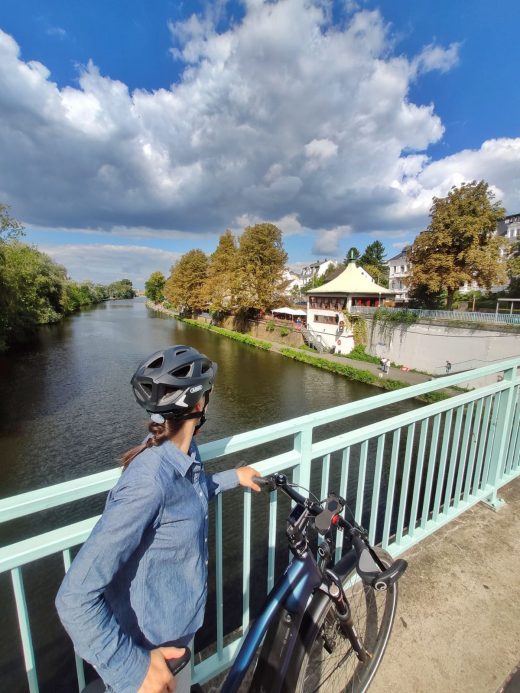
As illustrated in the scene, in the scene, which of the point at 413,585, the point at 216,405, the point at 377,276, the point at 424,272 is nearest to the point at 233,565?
the point at 413,585

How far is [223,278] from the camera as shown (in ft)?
126

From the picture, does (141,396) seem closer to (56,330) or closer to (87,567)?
(87,567)

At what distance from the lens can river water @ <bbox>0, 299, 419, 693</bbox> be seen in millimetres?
6625

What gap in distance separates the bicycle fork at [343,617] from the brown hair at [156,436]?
95 centimetres

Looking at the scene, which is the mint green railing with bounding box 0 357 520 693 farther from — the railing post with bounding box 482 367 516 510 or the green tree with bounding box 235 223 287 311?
the green tree with bounding box 235 223 287 311

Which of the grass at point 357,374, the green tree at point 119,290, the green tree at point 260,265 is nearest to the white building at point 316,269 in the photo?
the green tree at point 260,265

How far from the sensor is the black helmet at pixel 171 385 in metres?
1.21

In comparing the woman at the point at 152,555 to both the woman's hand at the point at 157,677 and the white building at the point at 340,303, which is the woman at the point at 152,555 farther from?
the white building at the point at 340,303

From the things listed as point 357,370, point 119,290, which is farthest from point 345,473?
point 119,290

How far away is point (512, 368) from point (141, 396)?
3.02 metres

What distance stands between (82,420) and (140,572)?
16634mm

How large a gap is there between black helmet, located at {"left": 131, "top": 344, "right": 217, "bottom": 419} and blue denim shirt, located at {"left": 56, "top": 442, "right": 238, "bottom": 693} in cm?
15

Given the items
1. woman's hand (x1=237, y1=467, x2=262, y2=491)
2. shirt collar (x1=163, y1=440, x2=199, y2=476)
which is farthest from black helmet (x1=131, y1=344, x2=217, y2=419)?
woman's hand (x1=237, y1=467, x2=262, y2=491)

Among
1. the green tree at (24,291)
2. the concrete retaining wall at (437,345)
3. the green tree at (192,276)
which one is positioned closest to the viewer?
the concrete retaining wall at (437,345)
